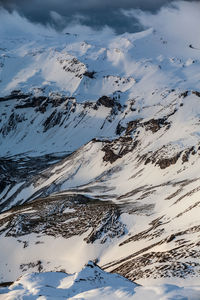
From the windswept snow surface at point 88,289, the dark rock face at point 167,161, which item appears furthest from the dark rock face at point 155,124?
the windswept snow surface at point 88,289

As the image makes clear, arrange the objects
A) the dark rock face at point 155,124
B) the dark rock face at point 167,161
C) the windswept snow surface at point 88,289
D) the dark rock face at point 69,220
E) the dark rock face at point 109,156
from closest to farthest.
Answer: the windswept snow surface at point 88,289, the dark rock face at point 69,220, the dark rock face at point 167,161, the dark rock face at point 109,156, the dark rock face at point 155,124

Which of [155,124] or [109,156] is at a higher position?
[155,124]

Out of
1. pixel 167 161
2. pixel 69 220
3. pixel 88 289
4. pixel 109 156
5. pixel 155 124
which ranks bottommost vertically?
pixel 88 289

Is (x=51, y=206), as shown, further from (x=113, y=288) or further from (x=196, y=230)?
(x=113, y=288)

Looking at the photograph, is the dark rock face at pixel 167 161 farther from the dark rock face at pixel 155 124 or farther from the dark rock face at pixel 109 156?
the dark rock face at pixel 155 124

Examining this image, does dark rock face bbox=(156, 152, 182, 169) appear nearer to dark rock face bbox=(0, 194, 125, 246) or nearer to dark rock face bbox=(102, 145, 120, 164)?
dark rock face bbox=(102, 145, 120, 164)

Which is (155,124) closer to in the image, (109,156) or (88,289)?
(109,156)

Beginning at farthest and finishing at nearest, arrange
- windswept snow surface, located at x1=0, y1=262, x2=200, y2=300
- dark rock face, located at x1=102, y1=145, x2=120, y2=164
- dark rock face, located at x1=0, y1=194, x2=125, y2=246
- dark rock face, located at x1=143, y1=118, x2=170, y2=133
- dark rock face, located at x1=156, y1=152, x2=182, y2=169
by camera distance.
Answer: dark rock face, located at x1=143, y1=118, x2=170, y2=133
dark rock face, located at x1=102, y1=145, x2=120, y2=164
dark rock face, located at x1=156, y1=152, x2=182, y2=169
dark rock face, located at x1=0, y1=194, x2=125, y2=246
windswept snow surface, located at x1=0, y1=262, x2=200, y2=300

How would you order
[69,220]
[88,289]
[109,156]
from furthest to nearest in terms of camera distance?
[109,156]
[69,220]
[88,289]

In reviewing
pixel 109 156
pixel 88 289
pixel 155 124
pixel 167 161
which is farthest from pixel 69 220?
pixel 155 124

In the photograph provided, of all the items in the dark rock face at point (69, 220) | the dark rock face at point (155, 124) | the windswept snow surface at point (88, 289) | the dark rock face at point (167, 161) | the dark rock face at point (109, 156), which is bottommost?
the windswept snow surface at point (88, 289)

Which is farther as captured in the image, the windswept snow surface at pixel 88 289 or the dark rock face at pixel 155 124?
the dark rock face at pixel 155 124

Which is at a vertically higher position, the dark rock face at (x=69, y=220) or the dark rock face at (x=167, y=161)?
the dark rock face at (x=167, y=161)

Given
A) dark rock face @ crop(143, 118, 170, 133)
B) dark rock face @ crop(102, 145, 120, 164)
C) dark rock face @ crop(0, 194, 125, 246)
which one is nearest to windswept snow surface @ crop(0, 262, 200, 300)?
dark rock face @ crop(0, 194, 125, 246)
